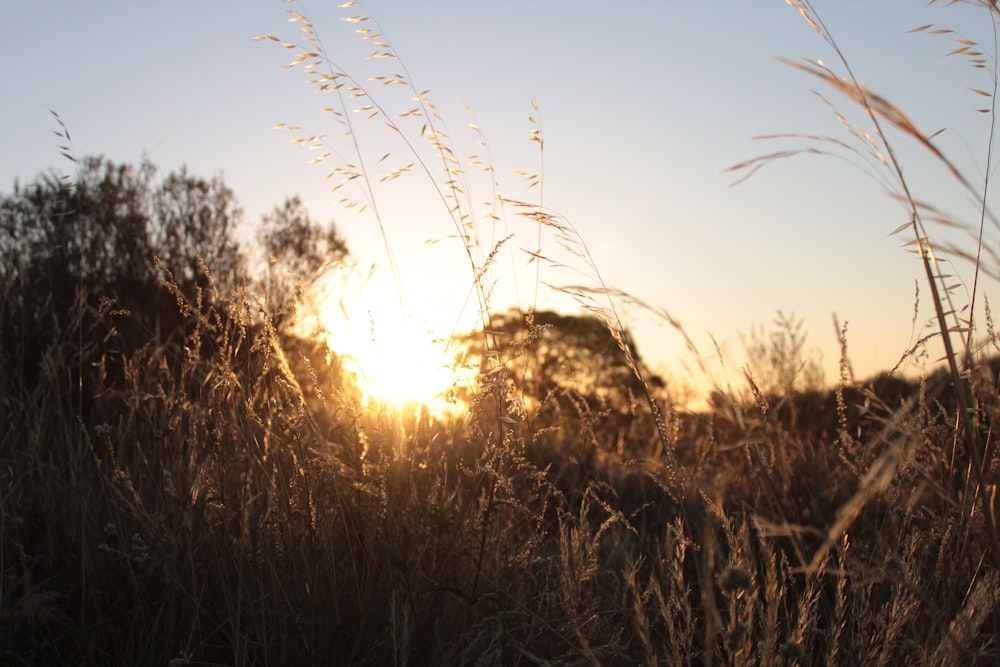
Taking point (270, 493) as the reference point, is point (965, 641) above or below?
below

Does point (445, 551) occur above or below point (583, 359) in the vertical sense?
below

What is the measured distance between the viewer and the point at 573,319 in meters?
14.3

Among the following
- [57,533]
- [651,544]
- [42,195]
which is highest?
[42,195]

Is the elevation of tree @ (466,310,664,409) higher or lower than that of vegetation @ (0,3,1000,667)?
higher

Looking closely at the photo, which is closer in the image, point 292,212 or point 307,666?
point 307,666

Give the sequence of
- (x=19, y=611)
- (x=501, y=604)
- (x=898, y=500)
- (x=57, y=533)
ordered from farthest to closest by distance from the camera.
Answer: (x=57, y=533)
(x=19, y=611)
(x=898, y=500)
(x=501, y=604)

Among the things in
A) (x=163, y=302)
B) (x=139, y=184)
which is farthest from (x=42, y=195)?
(x=163, y=302)

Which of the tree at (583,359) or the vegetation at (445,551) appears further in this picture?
the tree at (583,359)

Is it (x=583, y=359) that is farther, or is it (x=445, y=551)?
(x=583, y=359)

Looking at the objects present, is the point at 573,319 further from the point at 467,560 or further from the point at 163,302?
the point at 467,560

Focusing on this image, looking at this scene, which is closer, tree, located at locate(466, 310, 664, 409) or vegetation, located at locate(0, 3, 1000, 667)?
vegetation, located at locate(0, 3, 1000, 667)

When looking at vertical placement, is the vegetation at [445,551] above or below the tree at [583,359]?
below

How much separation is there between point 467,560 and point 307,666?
56 centimetres

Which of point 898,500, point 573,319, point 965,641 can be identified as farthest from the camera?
point 573,319
